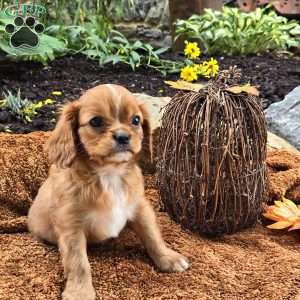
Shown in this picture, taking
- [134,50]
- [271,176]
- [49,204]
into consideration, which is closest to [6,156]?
[49,204]

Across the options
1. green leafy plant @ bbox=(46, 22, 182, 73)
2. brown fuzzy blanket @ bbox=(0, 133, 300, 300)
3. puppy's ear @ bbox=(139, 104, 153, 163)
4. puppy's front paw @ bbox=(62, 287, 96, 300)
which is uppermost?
puppy's ear @ bbox=(139, 104, 153, 163)

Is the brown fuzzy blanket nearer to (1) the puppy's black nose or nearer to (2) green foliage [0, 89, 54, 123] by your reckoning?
(1) the puppy's black nose

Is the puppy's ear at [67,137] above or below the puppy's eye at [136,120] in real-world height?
below

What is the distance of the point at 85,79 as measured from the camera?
642 centimetres

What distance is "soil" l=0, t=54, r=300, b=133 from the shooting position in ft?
19.6

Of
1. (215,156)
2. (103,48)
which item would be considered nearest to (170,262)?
(215,156)

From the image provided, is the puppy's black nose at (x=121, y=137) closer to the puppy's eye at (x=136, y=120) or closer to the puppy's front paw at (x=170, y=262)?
the puppy's eye at (x=136, y=120)

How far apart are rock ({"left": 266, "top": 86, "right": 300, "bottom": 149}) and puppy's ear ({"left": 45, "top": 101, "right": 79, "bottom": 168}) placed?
3058mm

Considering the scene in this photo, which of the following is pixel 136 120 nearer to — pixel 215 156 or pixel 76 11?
pixel 215 156

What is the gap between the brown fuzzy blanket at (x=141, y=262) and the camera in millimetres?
3143

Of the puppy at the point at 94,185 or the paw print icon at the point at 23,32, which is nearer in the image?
the puppy at the point at 94,185

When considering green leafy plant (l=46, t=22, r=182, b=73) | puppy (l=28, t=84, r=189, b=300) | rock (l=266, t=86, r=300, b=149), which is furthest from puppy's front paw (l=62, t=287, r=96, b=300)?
green leafy plant (l=46, t=22, r=182, b=73)

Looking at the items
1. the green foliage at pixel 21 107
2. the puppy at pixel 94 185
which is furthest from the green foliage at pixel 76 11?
the puppy at pixel 94 185

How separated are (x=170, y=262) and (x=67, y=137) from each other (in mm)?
904
